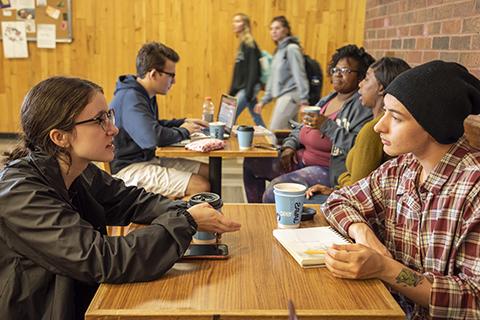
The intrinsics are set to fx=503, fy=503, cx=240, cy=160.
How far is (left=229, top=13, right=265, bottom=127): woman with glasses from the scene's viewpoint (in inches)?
207

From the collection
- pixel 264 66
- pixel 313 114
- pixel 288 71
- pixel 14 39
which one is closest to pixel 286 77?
pixel 288 71

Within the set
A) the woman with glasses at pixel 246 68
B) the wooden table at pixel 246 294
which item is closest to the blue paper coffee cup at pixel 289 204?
the wooden table at pixel 246 294

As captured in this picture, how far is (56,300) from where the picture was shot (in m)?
1.15

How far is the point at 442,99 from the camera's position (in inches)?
48.6

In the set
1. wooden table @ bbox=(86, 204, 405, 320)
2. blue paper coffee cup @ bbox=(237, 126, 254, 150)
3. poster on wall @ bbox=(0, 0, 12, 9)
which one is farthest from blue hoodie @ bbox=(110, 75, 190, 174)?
poster on wall @ bbox=(0, 0, 12, 9)

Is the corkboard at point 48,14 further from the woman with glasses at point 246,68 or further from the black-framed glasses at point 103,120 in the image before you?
the black-framed glasses at point 103,120

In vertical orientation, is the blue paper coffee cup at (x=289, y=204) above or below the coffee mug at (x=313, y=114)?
below

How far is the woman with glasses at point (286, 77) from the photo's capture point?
4.79 meters

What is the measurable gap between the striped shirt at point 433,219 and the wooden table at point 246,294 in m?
0.19

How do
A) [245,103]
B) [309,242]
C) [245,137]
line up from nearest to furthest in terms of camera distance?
[309,242] → [245,137] → [245,103]

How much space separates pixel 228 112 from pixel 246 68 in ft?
7.09

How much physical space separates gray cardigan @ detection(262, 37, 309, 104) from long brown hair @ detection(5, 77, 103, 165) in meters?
3.58

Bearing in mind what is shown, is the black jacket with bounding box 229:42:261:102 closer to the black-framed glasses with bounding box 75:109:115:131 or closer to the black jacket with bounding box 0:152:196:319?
the black-framed glasses with bounding box 75:109:115:131

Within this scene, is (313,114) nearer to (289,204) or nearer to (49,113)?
(289,204)
